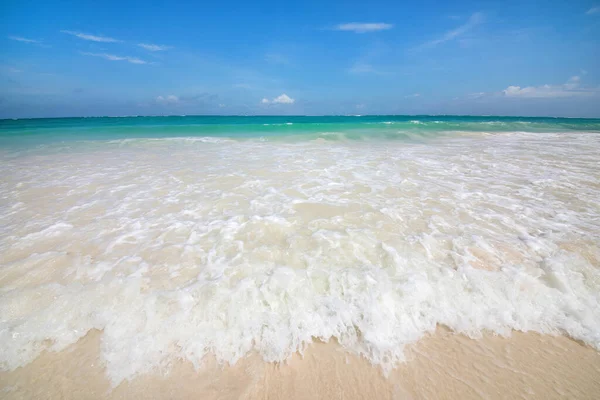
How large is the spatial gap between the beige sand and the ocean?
10 centimetres

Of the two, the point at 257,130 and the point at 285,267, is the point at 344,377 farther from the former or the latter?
the point at 257,130

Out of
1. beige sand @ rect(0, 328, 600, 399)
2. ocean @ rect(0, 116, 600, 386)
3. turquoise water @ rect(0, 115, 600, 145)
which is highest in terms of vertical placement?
turquoise water @ rect(0, 115, 600, 145)

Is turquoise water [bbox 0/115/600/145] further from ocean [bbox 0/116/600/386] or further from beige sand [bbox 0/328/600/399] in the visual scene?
beige sand [bbox 0/328/600/399]

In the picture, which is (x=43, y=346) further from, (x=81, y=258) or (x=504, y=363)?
(x=504, y=363)

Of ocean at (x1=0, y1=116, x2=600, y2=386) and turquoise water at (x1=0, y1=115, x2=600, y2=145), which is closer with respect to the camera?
ocean at (x1=0, y1=116, x2=600, y2=386)

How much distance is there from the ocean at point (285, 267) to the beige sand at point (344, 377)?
10 centimetres

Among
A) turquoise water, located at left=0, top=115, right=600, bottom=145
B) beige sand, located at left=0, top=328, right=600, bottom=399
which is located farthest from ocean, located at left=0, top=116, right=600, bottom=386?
turquoise water, located at left=0, top=115, right=600, bottom=145

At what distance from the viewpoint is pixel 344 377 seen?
5.94ft

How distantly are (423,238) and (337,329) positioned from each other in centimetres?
186

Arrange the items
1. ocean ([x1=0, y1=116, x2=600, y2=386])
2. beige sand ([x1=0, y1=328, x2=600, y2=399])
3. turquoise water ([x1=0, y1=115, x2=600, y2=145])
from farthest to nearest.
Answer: turquoise water ([x1=0, y1=115, x2=600, y2=145]) < ocean ([x1=0, y1=116, x2=600, y2=386]) < beige sand ([x1=0, y1=328, x2=600, y2=399])

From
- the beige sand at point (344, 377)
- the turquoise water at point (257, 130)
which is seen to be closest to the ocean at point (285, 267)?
the beige sand at point (344, 377)

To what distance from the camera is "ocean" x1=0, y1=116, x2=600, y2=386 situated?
209 cm

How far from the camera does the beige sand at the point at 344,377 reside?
67.8 inches

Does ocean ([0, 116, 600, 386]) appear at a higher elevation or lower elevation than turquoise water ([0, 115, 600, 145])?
lower
